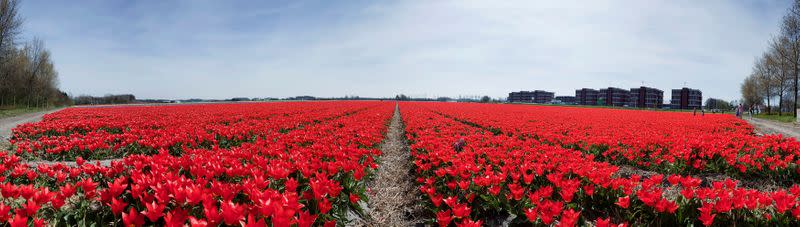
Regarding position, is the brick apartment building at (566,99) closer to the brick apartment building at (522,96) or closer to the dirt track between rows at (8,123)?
the brick apartment building at (522,96)

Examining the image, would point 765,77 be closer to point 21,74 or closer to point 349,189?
point 349,189

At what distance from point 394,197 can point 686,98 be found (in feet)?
456

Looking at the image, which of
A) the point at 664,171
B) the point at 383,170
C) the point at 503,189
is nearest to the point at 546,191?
the point at 503,189

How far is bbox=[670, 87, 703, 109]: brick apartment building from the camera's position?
111 m

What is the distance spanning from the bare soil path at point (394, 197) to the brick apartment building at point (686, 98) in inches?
5300

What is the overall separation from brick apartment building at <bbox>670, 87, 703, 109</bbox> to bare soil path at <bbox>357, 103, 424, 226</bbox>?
442 ft

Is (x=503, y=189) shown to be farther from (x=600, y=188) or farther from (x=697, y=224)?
(x=697, y=224)

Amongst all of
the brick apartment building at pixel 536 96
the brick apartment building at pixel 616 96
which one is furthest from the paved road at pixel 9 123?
the brick apartment building at pixel 536 96

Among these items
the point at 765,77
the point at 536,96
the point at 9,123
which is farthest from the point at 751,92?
the point at 536,96

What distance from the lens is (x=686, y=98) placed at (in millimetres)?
110875

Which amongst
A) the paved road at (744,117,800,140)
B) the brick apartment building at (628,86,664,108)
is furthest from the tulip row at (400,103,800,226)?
the brick apartment building at (628,86,664,108)

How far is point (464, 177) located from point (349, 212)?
1.56 meters

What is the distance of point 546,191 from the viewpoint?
3832 millimetres

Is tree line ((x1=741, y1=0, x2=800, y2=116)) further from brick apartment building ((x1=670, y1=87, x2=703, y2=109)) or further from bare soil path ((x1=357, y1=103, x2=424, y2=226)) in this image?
brick apartment building ((x1=670, y1=87, x2=703, y2=109))
